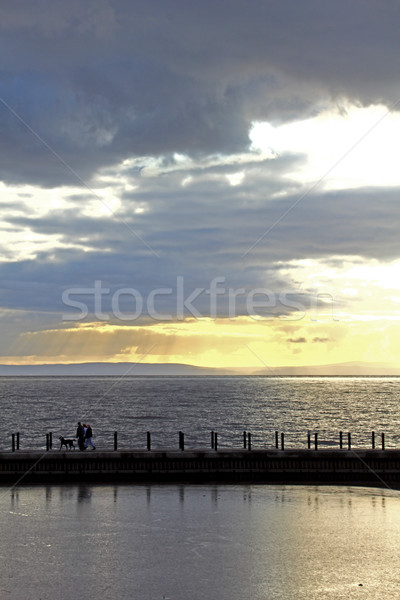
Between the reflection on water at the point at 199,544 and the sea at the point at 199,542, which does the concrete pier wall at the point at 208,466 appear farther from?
the reflection on water at the point at 199,544

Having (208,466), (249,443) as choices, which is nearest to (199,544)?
(208,466)

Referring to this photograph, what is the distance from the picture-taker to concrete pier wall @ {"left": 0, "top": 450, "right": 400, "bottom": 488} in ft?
78.0

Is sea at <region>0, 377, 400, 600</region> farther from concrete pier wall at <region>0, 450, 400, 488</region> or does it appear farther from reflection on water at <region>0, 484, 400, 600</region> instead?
concrete pier wall at <region>0, 450, 400, 488</region>

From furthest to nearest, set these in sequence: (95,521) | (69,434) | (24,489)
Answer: (69,434), (24,489), (95,521)

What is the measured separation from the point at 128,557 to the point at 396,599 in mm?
4962

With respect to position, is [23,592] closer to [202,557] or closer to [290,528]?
[202,557]

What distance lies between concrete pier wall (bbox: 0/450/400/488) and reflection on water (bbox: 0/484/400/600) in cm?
324

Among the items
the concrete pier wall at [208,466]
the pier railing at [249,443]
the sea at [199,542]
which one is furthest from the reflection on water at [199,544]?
the pier railing at [249,443]

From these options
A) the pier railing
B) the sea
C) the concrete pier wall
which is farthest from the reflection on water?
the pier railing

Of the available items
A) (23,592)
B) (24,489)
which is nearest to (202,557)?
(23,592)

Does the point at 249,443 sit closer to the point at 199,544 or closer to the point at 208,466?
the point at 208,466

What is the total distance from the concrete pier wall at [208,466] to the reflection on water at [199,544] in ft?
10.6

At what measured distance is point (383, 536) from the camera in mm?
14625

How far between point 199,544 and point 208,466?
420 inches
